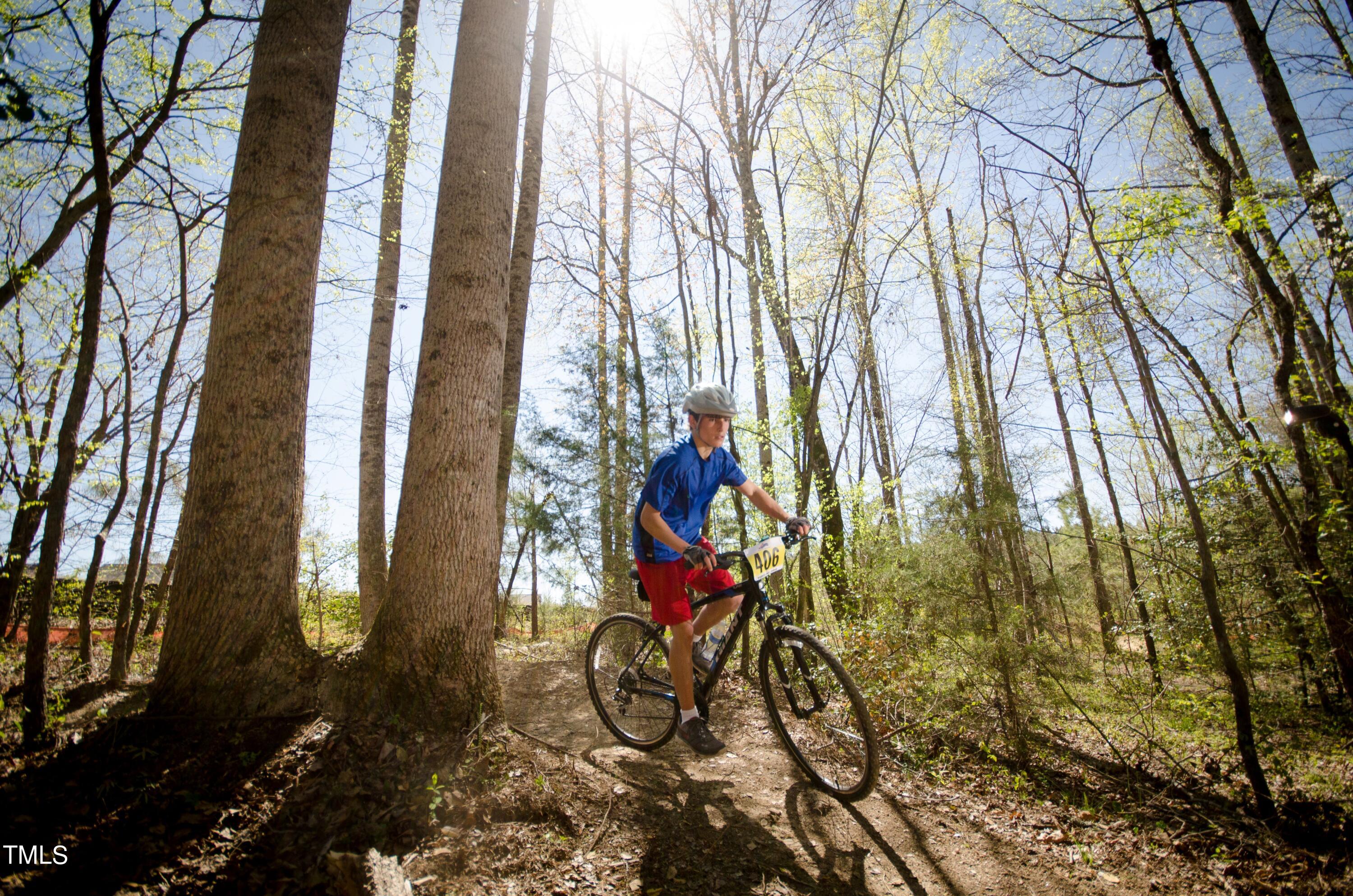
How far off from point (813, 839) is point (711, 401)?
2.39 metres

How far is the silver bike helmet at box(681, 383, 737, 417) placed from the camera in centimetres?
341

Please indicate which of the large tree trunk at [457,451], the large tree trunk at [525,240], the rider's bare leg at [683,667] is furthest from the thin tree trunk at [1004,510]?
the large tree trunk at [525,240]

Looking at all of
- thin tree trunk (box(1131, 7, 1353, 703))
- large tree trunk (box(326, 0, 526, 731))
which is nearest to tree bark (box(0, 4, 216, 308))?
large tree trunk (box(326, 0, 526, 731))

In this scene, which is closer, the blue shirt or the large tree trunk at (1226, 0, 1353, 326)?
the blue shirt

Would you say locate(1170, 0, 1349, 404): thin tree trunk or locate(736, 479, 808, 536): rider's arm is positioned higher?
locate(1170, 0, 1349, 404): thin tree trunk

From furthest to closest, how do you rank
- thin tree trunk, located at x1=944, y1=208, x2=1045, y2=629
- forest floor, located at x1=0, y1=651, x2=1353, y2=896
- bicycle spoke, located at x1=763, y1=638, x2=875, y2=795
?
1. thin tree trunk, located at x1=944, y1=208, x2=1045, y2=629
2. bicycle spoke, located at x1=763, y1=638, x2=875, y2=795
3. forest floor, located at x1=0, y1=651, x2=1353, y2=896

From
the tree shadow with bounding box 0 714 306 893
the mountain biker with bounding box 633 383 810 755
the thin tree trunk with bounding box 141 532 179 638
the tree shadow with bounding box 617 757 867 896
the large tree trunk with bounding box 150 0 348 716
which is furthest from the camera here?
the thin tree trunk with bounding box 141 532 179 638

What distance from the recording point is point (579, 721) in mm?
4691

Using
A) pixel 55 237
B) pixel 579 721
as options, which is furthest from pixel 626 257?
pixel 579 721

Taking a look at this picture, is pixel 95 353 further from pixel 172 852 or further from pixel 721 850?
pixel 721 850

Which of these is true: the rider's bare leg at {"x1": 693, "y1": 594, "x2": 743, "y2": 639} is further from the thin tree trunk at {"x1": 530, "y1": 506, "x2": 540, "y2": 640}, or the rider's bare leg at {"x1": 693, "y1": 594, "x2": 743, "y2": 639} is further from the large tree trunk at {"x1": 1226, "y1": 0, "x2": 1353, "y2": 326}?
the thin tree trunk at {"x1": 530, "y1": 506, "x2": 540, "y2": 640}

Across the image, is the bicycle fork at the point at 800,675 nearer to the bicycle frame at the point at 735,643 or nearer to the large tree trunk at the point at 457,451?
the bicycle frame at the point at 735,643

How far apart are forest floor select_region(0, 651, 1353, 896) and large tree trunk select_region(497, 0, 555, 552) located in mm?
3530

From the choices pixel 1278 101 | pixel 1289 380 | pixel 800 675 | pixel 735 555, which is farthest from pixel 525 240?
pixel 1278 101
